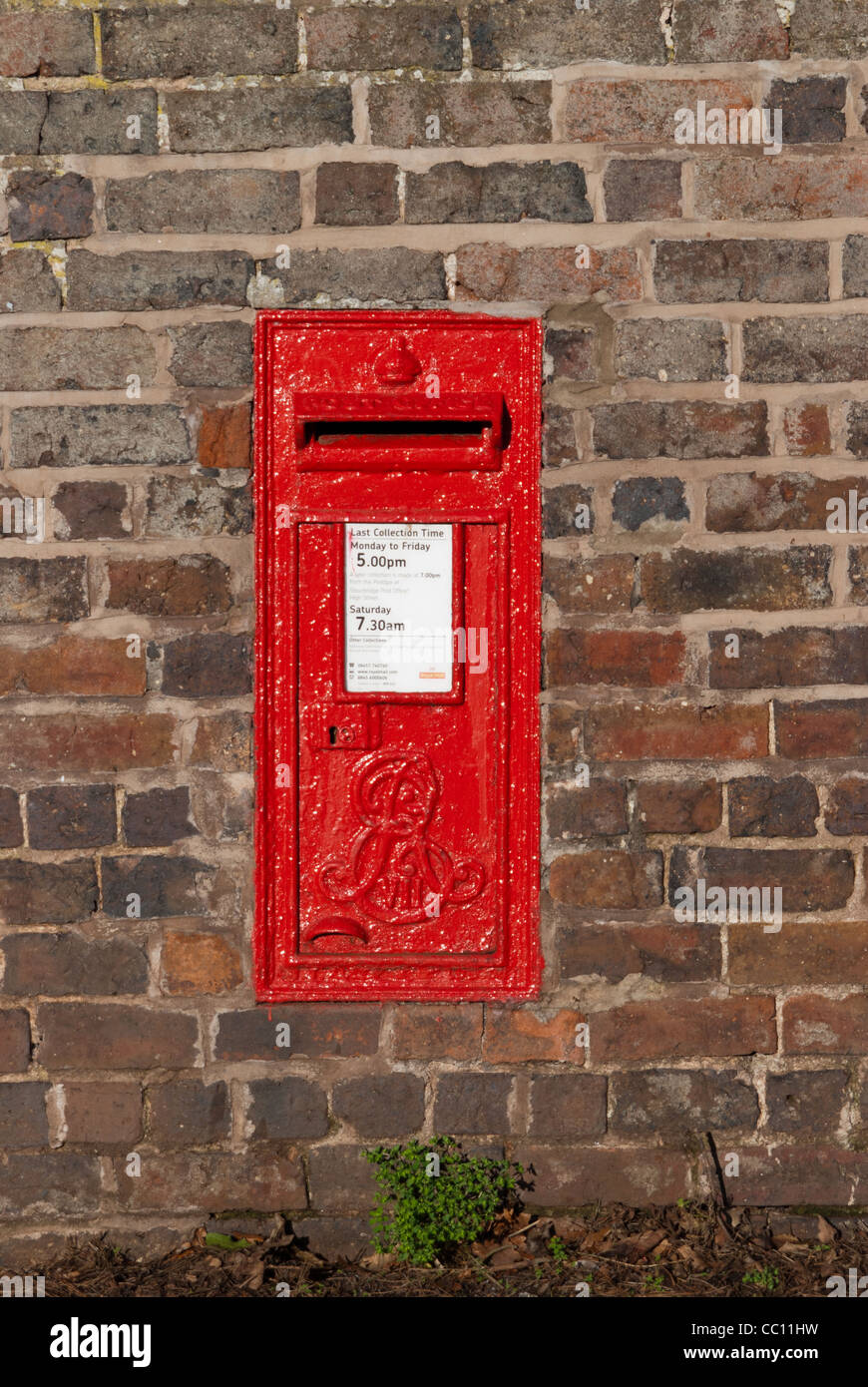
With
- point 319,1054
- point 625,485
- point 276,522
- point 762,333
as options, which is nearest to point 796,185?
point 762,333

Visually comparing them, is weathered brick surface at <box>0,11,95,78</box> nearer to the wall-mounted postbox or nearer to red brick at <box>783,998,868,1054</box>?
the wall-mounted postbox

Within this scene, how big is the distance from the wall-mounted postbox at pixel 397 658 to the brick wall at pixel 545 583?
2.4 inches

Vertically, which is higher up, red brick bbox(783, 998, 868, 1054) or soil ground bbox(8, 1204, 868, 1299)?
red brick bbox(783, 998, 868, 1054)

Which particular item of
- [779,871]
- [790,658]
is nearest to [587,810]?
[779,871]

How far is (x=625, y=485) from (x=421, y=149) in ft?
2.74

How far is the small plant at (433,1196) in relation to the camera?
7.72ft

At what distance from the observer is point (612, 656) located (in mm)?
2416

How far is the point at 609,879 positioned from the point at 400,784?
51cm

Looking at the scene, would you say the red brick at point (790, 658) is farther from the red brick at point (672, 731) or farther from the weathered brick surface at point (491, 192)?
the weathered brick surface at point (491, 192)

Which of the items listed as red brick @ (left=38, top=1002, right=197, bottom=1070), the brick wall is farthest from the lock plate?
red brick @ (left=38, top=1002, right=197, bottom=1070)

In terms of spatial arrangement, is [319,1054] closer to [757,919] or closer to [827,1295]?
[757,919]

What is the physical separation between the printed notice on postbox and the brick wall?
230 mm

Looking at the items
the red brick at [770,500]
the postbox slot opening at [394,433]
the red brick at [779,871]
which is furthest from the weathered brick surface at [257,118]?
the red brick at [779,871]

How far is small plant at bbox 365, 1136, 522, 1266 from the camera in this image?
2.35m
